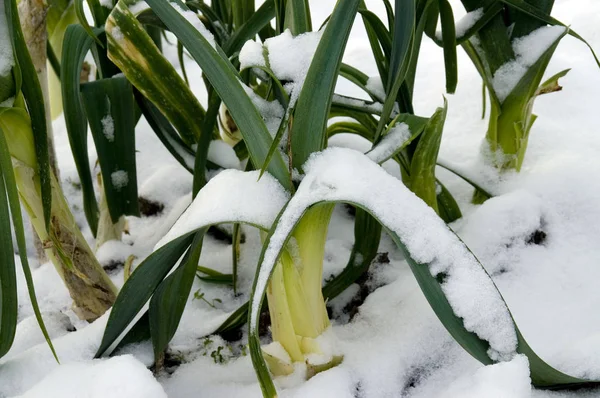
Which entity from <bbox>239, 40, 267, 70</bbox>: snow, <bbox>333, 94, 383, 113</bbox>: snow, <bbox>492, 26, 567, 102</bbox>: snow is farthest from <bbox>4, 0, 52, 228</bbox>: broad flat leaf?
<bbox>492, 26, 567, 102</bbox>: snow

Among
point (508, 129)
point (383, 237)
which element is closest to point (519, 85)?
point (508, 129)

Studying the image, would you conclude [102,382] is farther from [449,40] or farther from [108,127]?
[449,40]

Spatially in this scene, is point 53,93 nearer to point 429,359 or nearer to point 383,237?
point 383,237

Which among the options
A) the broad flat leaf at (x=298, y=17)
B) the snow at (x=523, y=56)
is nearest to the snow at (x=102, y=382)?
the broad flat leaf at (x=298, y=17)

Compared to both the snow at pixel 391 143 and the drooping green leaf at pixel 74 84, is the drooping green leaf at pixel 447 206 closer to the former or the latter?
the snow at pixel 391 143

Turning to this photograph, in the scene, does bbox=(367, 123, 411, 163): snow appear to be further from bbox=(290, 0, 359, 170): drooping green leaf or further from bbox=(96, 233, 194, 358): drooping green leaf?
bbox=(96, 233, 194, 358): drooping green leaf

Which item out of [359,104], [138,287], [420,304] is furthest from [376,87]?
[138,287]
